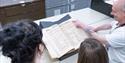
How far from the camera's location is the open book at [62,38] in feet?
4.39

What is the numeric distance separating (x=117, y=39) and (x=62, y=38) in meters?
0.35

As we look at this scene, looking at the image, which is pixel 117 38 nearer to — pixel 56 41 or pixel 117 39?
pixel 117 39

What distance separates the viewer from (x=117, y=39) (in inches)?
50.1

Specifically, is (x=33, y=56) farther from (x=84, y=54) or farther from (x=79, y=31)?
(x=79, y=31)

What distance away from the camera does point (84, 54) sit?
0.95m

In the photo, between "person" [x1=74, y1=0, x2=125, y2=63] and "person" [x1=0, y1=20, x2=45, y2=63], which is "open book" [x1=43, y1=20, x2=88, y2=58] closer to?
"person" [x1=74, y1=0, x2=125, y2=63]

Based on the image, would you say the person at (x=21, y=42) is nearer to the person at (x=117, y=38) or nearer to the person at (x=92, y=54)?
the person at (x=92, y=54)

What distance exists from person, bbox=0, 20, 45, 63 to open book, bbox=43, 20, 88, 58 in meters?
0.60

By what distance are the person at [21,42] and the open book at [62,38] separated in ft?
1.95

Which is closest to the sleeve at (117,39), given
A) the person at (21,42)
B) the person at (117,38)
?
the person at (117,38)

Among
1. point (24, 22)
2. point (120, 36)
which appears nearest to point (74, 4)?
point (120, 36)

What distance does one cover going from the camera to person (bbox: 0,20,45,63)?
0.70m

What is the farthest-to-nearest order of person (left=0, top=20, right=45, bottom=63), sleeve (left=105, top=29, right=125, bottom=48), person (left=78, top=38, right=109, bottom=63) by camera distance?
1. sleeve (left=105, top=29, right=125, bottom=48)
2. person (left=78, top=38, right=109, bottom=63)
3. person (left=0, top=20, right=45, bottom=63)

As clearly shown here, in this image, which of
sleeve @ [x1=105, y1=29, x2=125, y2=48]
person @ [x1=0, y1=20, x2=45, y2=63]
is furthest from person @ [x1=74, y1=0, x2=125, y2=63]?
person @ [x1=0, y1=20, x2=45, y2=63]
